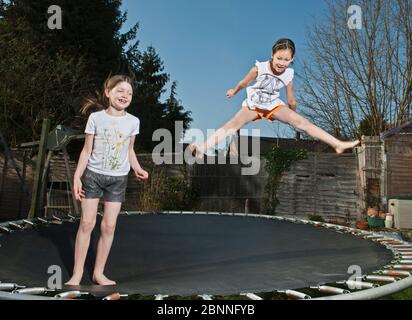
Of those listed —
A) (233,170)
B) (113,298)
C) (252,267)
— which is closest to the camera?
(113,298)

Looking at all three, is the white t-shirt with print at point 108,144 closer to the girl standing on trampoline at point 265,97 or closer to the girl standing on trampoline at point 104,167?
the girl standing on trampoline at point 104,167

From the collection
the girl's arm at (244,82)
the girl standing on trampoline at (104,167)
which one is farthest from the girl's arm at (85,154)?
the girl's arm at (244,82)

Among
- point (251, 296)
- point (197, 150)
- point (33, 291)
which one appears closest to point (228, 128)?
point (197, 150)

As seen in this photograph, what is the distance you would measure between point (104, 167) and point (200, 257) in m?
0.96

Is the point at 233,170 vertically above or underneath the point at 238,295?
above

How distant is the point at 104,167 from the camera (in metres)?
1.78

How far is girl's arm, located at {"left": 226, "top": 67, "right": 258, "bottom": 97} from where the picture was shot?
208 cm

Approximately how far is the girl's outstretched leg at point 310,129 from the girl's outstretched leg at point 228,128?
0.39ft

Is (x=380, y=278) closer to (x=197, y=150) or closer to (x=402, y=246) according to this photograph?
(x=197, y=150)

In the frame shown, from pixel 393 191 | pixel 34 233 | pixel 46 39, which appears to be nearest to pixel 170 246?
pixel 34 233
